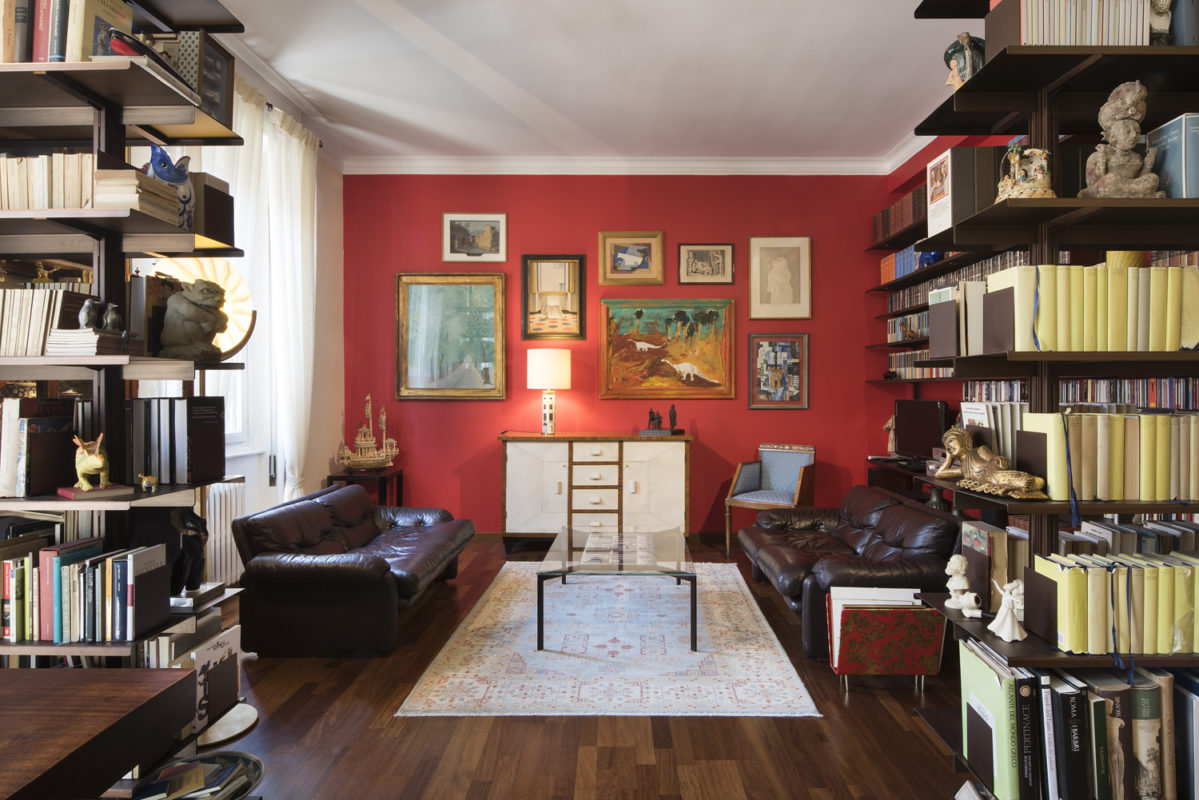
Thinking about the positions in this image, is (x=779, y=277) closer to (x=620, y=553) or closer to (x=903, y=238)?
(x=903, y=238)

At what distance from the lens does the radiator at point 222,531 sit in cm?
410

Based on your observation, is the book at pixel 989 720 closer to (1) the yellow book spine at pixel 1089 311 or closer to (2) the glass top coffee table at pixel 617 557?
(1) the yellow book spine at pixel 1089 311

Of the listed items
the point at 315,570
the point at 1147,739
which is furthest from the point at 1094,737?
the point at 315,570

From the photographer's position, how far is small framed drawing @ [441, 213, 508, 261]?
6117mm

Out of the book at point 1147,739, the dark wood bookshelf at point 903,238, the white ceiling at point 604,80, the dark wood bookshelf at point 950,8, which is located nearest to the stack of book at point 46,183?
the white ceiling at point 604,80

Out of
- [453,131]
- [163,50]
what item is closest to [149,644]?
[163,50]

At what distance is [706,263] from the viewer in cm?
611

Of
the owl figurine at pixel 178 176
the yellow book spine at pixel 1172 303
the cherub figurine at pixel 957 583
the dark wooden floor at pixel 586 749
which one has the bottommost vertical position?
the dark wooden floor at pixel 586 749

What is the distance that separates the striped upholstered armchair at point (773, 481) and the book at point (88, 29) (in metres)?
4.77

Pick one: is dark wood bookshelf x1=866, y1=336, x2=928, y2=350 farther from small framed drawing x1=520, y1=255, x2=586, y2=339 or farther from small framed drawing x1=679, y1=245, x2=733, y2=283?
small framed drawing x1=520, y1=255, x2=586, y2=339

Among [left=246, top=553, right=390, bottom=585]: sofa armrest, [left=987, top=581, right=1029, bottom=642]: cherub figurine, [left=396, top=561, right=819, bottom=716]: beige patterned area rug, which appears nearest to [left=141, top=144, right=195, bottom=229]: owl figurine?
[left=246, top=553, right=390, bottom=585]: sofa armrest

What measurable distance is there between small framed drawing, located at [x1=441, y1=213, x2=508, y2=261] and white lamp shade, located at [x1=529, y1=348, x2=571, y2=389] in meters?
1.10

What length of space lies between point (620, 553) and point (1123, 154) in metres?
3.10

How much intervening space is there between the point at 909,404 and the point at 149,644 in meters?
5.08
